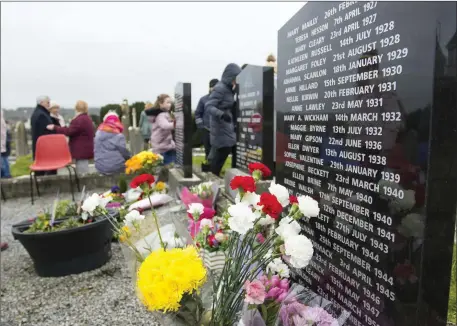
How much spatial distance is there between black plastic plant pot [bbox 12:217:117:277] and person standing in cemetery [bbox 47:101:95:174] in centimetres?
387

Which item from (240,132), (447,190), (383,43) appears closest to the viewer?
(447,190)

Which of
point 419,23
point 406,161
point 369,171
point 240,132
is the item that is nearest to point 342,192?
point 369,171

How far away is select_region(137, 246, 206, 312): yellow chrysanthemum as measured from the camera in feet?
4.09

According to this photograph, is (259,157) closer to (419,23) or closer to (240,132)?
(240,132)

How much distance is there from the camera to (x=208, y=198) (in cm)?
401

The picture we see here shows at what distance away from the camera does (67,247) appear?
10.6 ft

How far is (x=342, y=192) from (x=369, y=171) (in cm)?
23

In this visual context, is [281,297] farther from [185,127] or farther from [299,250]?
[185,127]

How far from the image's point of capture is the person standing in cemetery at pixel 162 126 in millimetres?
7648

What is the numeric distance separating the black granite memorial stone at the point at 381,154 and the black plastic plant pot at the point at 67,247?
190cm

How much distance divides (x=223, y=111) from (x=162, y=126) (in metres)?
2.24

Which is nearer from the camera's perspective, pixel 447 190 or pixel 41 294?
pixel 447 190

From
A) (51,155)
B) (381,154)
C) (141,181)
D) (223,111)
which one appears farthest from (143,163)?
(381,154)

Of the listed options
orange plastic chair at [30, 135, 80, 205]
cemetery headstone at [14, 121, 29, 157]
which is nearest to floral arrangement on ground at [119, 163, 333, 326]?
orange plastic chair at [30, 135, 80, 205]
